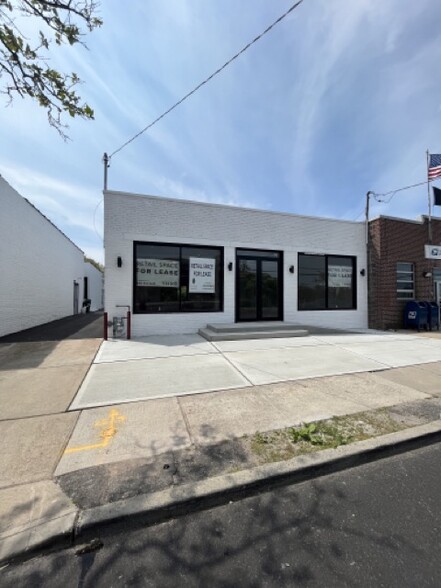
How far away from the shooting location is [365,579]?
5.79 ft

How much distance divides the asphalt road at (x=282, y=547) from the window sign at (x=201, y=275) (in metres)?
8.20

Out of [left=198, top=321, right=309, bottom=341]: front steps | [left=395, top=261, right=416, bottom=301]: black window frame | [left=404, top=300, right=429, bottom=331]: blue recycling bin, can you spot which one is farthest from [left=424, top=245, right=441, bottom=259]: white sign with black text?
[left=198, top=321, right=309, bottom=341]: front steps

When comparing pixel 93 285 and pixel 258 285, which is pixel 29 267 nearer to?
pixel 258 285

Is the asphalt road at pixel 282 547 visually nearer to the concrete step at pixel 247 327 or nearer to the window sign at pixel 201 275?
the concrete step at pixel 247 327

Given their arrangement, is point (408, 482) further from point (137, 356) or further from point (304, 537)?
point (137, 356)

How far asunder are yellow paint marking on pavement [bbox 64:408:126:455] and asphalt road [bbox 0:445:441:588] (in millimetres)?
1104

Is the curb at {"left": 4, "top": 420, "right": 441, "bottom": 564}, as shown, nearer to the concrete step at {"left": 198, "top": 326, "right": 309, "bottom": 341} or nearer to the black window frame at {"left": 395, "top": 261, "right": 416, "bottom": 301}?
the concrete step at {"left": 198, "top": 326, "right": 309, "bottom": 341}

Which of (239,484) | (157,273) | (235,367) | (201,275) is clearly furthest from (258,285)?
(239,484)

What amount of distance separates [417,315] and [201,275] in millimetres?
8683

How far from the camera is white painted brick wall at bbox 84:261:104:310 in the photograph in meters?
26.4

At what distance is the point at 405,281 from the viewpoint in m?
12.6

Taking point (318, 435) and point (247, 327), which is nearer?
point (318, 435)

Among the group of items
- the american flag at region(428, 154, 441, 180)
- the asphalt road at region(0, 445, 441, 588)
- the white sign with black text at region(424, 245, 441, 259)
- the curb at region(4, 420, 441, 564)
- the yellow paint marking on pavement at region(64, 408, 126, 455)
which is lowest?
the asphalt road at region(0, 445, 441, 588)

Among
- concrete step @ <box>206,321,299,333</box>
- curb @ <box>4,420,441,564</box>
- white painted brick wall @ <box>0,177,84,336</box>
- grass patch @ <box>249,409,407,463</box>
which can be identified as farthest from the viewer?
white painted brick wall @ <box>0,177,84,336</box>
